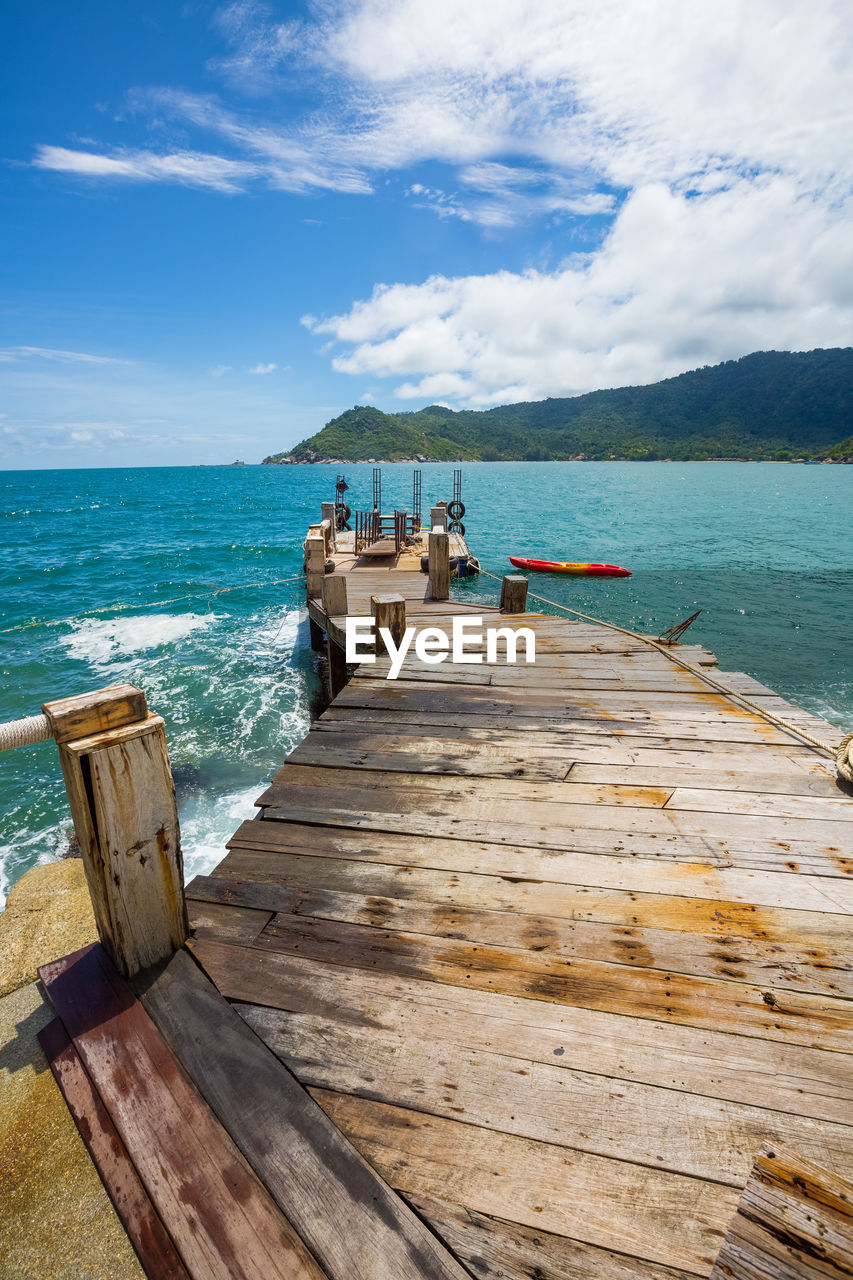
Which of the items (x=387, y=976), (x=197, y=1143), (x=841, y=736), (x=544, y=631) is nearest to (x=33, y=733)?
(x=197, y=1143)

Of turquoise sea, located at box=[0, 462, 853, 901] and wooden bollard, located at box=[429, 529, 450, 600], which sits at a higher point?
wooden bollard, located at box=[429, 529, 450, 600]

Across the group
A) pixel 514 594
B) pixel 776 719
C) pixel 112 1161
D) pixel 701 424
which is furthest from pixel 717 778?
pixel 701 424

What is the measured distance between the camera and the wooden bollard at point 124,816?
7.07 feet

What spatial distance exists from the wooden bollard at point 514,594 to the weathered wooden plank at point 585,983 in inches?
247

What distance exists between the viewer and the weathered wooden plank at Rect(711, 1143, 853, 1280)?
1031mm

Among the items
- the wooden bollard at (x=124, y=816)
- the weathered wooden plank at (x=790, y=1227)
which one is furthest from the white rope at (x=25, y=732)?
the weathered wooden plank at (x=790, y=1227)

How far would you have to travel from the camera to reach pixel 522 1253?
1.58 meters

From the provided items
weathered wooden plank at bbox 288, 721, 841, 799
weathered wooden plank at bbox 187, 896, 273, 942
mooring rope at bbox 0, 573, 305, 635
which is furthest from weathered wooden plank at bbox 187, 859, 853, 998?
mooring rope at bbox 0, 573, 305, 635

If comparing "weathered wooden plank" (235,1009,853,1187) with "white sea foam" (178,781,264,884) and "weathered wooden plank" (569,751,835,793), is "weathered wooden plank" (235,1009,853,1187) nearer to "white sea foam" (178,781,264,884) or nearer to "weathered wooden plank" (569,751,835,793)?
"weathered wooden plank" (569,751,835,793)

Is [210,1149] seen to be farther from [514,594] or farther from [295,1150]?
[514,594]

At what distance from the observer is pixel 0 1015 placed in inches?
Answer: 110

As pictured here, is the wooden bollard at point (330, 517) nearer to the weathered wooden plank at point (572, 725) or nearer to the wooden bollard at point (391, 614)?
the wooden bollard at point (391, 614)

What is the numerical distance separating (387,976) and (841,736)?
4.26 m

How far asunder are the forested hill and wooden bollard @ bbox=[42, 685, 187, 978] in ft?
578
